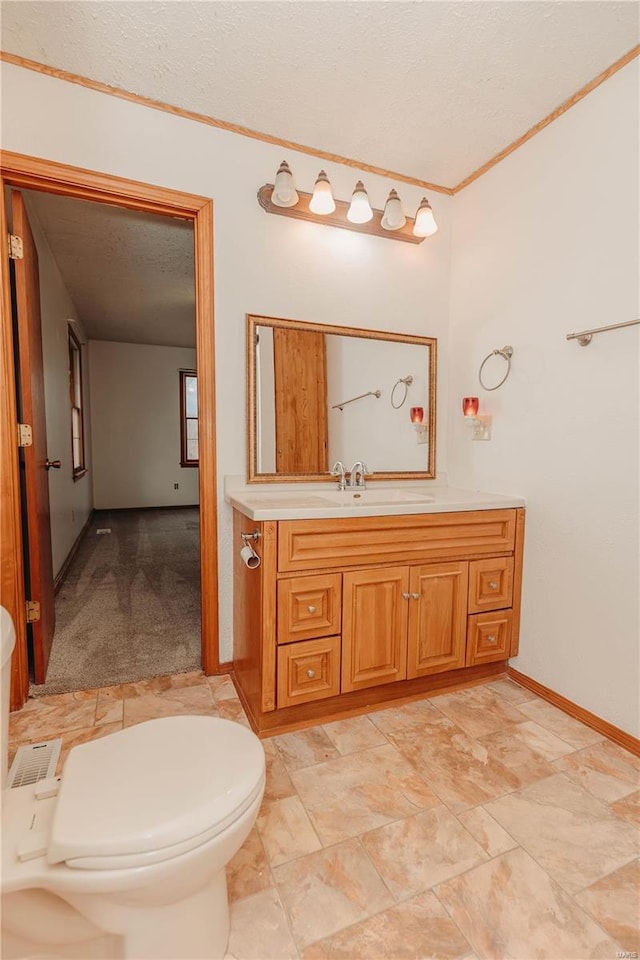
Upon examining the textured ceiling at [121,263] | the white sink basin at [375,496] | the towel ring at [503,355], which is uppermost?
the textured ceiling at [121,263]

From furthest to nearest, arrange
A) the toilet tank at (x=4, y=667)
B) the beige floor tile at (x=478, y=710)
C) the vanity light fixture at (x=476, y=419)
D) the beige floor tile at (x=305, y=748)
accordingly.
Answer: the vanity light fixture at (x=476, y=419)
the beige floor tile at (x=478, y=710)
the beige floor tile at (x=305, y=748)
the toilet tank at (x=4, y=667)

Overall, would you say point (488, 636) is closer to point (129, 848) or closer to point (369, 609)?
point (369, 609)

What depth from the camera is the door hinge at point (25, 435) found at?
1.93 m

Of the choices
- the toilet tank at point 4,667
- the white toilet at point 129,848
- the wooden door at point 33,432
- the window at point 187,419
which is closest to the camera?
the white toilet at point 129,848

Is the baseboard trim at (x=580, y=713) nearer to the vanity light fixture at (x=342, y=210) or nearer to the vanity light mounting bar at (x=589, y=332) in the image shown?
the vanity light mounting bar at (x=589, y=332)

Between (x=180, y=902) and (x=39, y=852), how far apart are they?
306 mm

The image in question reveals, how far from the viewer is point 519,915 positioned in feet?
3.54

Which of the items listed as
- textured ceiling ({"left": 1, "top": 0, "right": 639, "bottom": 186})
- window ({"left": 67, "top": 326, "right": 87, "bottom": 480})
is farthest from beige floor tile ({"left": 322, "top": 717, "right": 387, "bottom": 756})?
window ({"left": 67, "top": 326, "right": 87, "bottom": 480})

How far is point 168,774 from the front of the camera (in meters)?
0.94

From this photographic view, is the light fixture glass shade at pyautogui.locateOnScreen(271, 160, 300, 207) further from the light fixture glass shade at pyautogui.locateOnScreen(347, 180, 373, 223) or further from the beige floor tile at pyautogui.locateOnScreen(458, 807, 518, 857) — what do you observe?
the beige floor tile at pyautogui.locateOnScreen(458, 807, 518, 857)

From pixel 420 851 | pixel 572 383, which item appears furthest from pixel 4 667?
pixel 572 383

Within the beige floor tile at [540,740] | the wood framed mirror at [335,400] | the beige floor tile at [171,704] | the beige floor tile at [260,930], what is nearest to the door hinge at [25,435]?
the wood framed mirror at [335,400]

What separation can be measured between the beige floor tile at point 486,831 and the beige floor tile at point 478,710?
1.32ft

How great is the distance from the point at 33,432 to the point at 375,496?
1613 mm
